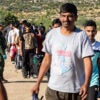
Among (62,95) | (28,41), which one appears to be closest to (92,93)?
(62,95)

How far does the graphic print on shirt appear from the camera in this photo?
5.43 m

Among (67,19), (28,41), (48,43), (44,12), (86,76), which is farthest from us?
(44,12)

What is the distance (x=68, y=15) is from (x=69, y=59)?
46 centimetres

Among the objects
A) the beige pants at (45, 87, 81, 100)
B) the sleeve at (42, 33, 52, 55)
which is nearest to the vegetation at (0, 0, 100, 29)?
the sleeve at (42, 33, 52, 55)

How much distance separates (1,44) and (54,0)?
138567 mm

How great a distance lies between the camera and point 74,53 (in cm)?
544

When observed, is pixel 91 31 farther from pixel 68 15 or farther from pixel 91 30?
pixel 68 15

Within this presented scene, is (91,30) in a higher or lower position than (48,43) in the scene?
lower

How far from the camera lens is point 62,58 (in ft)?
17.9

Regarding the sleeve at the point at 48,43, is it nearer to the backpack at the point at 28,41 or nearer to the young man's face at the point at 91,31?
the young man's face at the point at 91,31

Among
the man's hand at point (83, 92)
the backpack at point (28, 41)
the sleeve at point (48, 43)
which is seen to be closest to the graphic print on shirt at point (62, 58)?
the sleeve at point (48, 43)

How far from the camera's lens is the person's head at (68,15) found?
5.49 m

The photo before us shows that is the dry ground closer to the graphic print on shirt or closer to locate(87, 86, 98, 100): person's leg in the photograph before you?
locate(87, 86, 98, 100): person's leg

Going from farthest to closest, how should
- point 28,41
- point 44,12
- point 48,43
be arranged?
point 44,12 < point 28,41 < point 48,43
